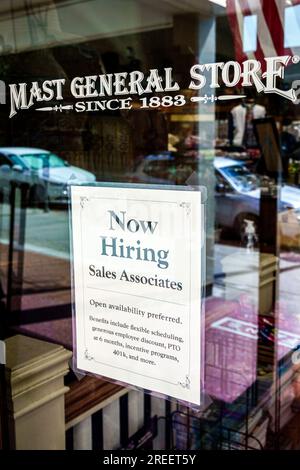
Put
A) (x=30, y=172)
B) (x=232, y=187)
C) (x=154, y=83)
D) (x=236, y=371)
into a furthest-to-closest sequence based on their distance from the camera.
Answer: (x=232, y=187), (x=30, y=172), (x=236, y=371), (x=154, y=83)

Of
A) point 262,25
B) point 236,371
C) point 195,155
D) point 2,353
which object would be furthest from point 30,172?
point 262,25

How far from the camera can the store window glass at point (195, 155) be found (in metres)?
0.87

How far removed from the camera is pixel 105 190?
0.91 meters

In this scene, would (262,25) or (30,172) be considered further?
(30,172)

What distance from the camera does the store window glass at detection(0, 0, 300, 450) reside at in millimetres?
867

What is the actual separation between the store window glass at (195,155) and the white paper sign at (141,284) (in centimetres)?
10

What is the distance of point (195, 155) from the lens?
12.8 ft

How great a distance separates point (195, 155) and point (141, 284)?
3.13 m

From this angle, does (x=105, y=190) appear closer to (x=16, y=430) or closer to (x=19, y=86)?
(x=19, y=86)

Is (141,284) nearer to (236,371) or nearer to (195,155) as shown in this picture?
(236,371)

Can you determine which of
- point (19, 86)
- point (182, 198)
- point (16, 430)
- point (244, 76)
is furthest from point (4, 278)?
Result: point (244, 76)

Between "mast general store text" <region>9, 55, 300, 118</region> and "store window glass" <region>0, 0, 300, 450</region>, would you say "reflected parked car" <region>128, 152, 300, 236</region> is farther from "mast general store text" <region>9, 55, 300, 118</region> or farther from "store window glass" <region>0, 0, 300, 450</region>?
"mast general store text" <region>9, 55, 300, 118</region>

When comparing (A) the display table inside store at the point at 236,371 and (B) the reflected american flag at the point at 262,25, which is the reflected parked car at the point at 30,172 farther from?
(B) the reflected american flag at the point at 262,25

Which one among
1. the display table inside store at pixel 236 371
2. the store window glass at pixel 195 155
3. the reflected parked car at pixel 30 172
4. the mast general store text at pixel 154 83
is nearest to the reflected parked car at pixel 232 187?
the store window glass at pixel 195 155
